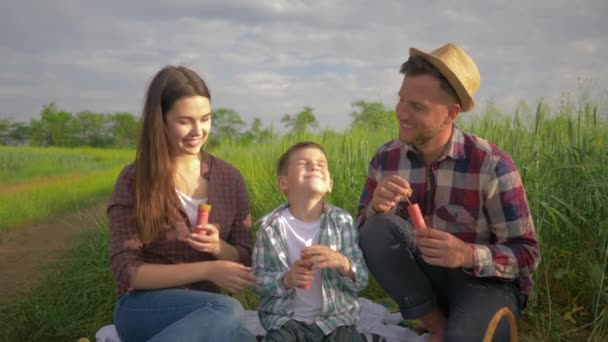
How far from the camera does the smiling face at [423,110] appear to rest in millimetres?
2375

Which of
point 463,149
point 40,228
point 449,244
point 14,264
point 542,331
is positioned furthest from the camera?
point 40,228

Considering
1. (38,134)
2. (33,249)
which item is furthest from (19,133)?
(33,249)

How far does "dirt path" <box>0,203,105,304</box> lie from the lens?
14.9ft

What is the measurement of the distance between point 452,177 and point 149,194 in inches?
51.6

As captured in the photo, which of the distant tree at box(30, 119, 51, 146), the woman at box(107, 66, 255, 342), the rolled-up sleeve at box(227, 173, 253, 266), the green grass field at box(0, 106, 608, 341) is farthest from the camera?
the distant tree at box(30, 119, 51, 146)

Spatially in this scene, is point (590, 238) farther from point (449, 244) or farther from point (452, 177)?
point (449, 244)

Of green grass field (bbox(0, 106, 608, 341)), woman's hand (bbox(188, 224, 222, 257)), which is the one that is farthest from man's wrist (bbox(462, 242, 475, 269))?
woman's hand (bbox(188, 224, 222, 257))

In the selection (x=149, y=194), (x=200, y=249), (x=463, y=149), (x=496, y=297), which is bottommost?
(x=496, y=297)

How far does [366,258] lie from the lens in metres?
2.45

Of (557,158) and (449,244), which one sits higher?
(557,158)

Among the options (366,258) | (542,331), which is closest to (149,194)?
(366,258)

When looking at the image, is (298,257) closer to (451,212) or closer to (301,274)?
(301,274)

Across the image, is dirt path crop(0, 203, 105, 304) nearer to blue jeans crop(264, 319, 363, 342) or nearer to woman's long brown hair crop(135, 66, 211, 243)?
woman's long brown hair crop(135, 66, 211, 243)

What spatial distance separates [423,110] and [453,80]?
0.18 meters
